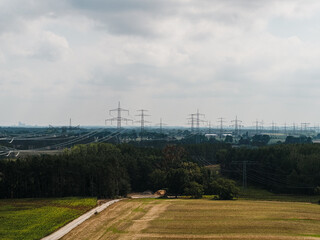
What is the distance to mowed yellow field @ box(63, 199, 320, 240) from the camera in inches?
1912

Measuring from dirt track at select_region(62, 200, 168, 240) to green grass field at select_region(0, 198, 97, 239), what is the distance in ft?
12.0

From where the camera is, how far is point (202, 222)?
56250 mm

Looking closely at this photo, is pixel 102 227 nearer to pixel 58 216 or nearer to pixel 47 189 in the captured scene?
pixel 58 216

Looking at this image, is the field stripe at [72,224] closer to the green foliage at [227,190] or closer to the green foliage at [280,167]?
the green foliage at [227,190]

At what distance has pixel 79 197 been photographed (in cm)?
8538

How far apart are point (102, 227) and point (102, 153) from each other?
231ft

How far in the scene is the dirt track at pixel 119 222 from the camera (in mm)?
48219

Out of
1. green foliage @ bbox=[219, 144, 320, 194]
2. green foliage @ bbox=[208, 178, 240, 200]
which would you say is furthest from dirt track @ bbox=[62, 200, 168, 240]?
green foliage @ bbox=[219, 144, 320, 194]

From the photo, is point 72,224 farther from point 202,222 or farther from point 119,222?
point 202,222

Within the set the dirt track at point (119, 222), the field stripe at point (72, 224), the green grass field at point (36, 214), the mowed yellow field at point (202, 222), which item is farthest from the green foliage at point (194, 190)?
the field stripe at point (72, 224)

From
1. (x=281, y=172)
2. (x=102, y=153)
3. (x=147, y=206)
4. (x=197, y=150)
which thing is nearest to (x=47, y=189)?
(x=147, y=206)

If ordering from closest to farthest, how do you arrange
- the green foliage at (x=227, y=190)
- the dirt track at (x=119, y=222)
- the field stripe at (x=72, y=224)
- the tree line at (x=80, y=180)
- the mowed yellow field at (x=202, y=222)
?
the field stripe at (x=72, y=224) → the dirt track at (x=119, y=222) → the mowed yellow field at (x=202, y=222) → the green foliage at (x=227, y=190) → the tree line at (x=80, y=180)

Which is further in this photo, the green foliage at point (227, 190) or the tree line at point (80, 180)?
the tree line at point (80, 180)

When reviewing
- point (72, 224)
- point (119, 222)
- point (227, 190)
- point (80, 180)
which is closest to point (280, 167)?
point (227, 190)
